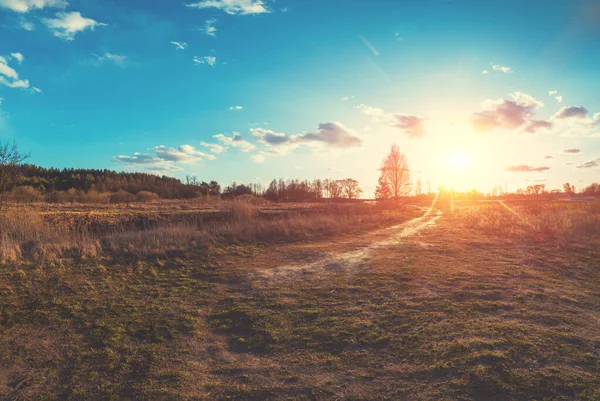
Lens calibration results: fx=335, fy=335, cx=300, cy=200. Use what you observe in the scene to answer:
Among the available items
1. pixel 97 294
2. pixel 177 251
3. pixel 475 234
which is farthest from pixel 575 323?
pixel 475 234

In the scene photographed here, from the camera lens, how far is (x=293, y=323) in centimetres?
606

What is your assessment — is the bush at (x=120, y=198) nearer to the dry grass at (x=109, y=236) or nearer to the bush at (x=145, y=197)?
the bush at (x=145, y=197)

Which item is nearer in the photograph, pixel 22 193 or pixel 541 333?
pixel 541 333

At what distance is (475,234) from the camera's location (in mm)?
16438

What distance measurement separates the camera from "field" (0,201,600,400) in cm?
417

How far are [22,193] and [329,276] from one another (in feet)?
135

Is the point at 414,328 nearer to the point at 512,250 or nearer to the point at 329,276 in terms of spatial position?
the point at 329,276

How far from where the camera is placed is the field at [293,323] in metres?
4.17

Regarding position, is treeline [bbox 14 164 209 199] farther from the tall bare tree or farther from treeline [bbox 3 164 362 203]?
the tall bare tree

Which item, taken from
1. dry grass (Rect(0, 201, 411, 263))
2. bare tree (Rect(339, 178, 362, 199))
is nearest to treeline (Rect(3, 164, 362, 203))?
bare tree (Rect(339, 178, 362, 199))

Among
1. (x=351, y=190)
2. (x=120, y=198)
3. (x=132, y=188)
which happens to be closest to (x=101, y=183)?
(x=132, y=188)

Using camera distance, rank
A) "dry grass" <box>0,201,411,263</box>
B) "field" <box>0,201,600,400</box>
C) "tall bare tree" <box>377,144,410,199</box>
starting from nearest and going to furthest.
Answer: "field" <box>0,201,600,400</box>, "dry grass" <box>0,201,411,263</box>, "tall bare tree" <box>377,144,410,199</box>

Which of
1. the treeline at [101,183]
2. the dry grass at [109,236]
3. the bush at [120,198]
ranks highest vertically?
the treeline at [101,183]

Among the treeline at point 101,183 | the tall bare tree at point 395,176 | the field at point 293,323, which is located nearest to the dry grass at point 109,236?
the field at point 293,323
